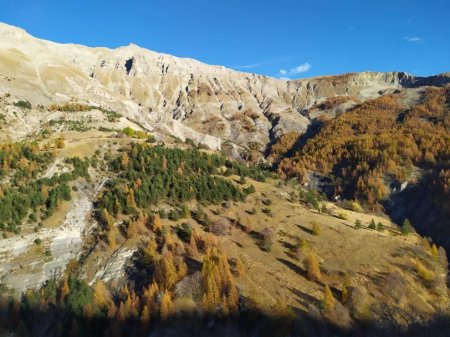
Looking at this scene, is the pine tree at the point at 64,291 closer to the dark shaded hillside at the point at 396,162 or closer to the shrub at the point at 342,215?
the shrub at the point at 342,215

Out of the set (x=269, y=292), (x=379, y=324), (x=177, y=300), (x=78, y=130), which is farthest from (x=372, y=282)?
(x=78, y=130)

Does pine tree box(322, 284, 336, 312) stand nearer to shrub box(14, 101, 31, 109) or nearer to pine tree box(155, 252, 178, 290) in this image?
pine tree box(155, 252, 178, 290)

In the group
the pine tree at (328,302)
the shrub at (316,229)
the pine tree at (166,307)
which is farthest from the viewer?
the shrub at (316,229)

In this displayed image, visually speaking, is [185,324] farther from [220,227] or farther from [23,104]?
[23,104]

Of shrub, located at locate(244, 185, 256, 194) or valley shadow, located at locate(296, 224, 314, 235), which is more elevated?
shrub, located at locate(244, 185, 256, 194)

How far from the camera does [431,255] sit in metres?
75.3

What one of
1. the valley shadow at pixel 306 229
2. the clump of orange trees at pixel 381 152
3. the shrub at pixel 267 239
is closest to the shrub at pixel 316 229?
the valley shadow at pixel 306 229

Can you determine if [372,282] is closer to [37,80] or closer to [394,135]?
[394,135]

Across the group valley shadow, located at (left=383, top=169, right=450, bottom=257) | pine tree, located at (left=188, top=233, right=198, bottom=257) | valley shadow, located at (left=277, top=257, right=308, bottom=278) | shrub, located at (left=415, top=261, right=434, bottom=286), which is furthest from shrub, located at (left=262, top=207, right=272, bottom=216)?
valley shadow, located at (left=383, top=169, right=450, bottom=257)

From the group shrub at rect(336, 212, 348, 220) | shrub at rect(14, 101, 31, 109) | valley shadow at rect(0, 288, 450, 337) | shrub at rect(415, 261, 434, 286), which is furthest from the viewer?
shrub at rect(14, 101, 31, 109)

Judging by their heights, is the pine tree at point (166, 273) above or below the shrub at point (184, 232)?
below

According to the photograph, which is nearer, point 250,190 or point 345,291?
point 345,291

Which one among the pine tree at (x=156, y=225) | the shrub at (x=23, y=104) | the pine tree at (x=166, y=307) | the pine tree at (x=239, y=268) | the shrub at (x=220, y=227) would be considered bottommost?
the pine tree at (x=166, y=307)

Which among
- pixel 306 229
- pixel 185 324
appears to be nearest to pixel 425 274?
pixel 306 229
